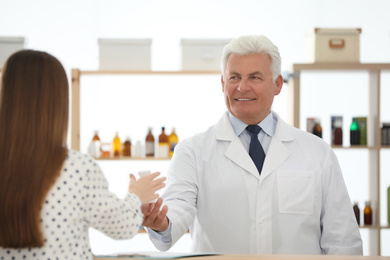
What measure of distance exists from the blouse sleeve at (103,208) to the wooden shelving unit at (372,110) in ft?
7.85

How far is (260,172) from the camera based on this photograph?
2.15m

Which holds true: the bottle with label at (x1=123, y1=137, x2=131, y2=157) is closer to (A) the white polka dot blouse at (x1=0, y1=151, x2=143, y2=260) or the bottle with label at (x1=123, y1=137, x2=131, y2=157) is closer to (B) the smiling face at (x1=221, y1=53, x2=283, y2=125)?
(B) the smiling face at (x1=221, y1=53, x2=283, y2=125)

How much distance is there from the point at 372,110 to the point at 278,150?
177 cm

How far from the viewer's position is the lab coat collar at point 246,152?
2.15 m

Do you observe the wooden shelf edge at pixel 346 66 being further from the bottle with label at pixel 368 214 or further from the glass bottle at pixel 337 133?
the bottle with label at pixel 368 214

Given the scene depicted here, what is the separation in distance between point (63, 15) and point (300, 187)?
3.23 metres

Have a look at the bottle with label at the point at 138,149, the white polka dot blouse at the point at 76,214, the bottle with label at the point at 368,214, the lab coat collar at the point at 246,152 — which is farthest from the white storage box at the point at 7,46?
the white polka dot blouse at the point at 76,214

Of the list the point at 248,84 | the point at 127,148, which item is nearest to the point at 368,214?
the point at 127,148

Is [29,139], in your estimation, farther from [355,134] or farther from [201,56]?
[355,134]

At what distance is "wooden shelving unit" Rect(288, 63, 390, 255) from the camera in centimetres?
364

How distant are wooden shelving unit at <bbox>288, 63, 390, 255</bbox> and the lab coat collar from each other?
1368 millimetres

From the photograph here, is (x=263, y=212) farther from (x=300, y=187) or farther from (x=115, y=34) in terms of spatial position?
(x=115, y=34)

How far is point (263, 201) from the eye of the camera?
211 cm

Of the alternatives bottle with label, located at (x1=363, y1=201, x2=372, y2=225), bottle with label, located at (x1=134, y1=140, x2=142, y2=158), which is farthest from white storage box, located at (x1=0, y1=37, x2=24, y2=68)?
bottle with label, located at (x1=363, y1=201, x2=372, y2=225)
